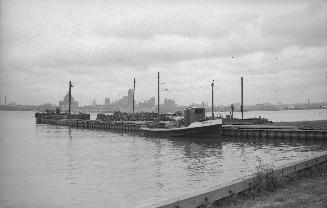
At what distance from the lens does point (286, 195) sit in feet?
30.6

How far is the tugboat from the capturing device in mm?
50250

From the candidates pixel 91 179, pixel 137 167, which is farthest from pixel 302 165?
pixel 137 167

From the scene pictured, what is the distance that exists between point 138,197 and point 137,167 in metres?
9.09

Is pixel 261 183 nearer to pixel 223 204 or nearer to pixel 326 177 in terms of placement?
pixel 223 204

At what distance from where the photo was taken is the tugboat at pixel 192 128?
1978 inches

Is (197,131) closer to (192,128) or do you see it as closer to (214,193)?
(192,128)

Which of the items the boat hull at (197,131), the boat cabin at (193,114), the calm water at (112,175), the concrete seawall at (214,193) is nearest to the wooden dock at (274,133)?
the boat hull at (197,131)

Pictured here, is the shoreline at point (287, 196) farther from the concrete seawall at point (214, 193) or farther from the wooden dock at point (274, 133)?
the wooden dock at point (274, 133)

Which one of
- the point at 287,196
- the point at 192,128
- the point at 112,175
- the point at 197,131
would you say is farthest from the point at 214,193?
the point at 192,128

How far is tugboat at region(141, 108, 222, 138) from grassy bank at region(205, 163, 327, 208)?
3879 centimetres

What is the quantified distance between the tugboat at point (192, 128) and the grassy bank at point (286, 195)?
38.8 meters

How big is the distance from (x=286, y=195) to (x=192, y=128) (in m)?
41.7

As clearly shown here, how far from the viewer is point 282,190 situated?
9.95m

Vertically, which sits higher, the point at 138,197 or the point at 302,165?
the point at 302,165
